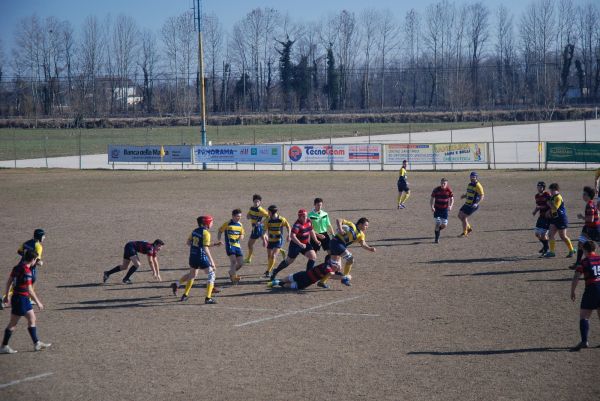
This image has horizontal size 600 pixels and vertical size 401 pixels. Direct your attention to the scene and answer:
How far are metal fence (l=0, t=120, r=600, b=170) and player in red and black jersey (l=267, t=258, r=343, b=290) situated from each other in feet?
103

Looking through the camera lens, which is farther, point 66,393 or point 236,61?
point 236,61

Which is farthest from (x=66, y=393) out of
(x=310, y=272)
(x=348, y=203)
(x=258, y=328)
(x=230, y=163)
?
(x=230, y=163)

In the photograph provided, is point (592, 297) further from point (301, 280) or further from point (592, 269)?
point (301, 280)

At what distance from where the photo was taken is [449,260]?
1870 cm

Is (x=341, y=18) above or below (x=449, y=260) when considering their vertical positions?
above

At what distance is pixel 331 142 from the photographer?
200 feet

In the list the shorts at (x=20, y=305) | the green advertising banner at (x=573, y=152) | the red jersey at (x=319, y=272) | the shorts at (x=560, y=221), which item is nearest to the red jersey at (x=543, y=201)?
the shorts at (x=560, y=221)

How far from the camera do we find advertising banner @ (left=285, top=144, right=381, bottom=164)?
4809cm

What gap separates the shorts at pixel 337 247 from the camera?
15359 millimetres

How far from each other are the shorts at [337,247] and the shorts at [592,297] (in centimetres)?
565

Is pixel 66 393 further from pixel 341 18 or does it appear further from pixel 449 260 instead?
pixel 341 18

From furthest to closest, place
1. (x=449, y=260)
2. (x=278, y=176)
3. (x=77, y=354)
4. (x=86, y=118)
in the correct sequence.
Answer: (x=86, y=118)
(x=278, y=176)
(x=449, y=260)
(x=77, y=354)

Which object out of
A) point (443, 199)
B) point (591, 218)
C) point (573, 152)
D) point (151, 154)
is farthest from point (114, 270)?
point (151, 154)

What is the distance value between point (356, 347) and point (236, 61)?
4500 inches
